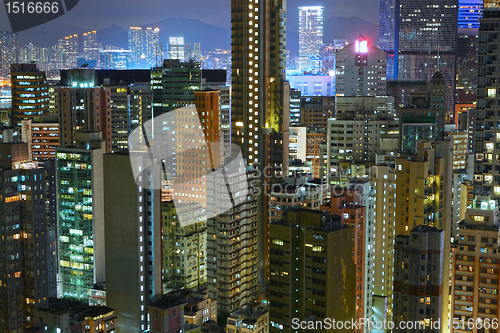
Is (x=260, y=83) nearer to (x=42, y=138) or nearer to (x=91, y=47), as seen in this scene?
(x=42, y=138)

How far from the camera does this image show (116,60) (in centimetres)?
4547

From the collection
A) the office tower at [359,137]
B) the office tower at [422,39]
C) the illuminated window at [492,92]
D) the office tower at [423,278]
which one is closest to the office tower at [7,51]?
the office tower at [359,137]

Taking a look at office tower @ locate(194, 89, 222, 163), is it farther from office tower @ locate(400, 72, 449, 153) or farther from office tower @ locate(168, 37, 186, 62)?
office tower @ locate(400, 72, 449, 153)

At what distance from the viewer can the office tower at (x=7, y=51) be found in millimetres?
36375

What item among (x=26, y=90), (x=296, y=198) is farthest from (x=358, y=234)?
(x=26, y=90)

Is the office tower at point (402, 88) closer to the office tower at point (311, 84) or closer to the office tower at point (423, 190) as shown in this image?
the office tower at point (311, 84)

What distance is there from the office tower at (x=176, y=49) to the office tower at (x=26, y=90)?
316 inches

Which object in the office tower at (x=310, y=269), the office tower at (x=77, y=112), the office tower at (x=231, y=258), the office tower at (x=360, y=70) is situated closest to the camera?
the office tower at (x=310, y=269)

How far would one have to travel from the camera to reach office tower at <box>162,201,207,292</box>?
82.8ft

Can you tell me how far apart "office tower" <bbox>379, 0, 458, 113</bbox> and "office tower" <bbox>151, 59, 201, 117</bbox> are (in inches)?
789

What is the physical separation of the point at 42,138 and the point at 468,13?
1306 inches

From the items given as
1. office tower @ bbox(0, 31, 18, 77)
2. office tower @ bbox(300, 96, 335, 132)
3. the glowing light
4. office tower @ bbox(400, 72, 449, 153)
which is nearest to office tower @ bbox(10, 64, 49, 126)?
office tower @ bbox(0, 31, 18, 77)

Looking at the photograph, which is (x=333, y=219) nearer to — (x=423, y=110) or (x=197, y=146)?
(x=197, y=146)

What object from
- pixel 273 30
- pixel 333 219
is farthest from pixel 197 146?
pixel 333 219
